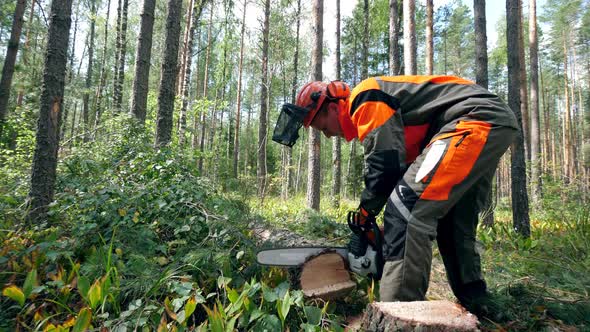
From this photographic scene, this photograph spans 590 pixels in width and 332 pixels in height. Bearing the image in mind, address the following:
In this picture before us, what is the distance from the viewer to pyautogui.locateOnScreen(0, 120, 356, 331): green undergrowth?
6.07 feet

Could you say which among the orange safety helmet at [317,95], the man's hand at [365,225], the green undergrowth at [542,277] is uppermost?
the orange safety helmet at [317,95]

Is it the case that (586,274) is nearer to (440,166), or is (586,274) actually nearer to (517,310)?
(517,310)

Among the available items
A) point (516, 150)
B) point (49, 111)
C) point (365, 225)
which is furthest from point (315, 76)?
point (365, 225)

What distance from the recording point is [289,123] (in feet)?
8.25

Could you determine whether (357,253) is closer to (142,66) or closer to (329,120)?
(329,120)

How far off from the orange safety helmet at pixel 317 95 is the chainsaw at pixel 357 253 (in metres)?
0.85

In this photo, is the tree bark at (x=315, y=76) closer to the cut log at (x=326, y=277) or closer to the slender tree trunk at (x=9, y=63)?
the cut log at (x=326, y=277)

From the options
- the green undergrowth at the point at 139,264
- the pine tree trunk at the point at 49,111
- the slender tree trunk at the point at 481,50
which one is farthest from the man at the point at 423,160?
the slender tree trunk at the point at 481,50

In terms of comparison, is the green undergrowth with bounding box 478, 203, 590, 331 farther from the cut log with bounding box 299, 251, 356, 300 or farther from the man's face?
the man's face

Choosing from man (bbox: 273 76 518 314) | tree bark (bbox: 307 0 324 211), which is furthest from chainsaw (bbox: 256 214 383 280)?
tree bark (bbox: 307 0 324 211)

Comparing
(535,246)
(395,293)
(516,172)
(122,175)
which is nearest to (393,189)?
(395,293)

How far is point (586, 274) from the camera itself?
9.66ft

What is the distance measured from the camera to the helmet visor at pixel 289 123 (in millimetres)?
2463

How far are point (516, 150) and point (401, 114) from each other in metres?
4.71
